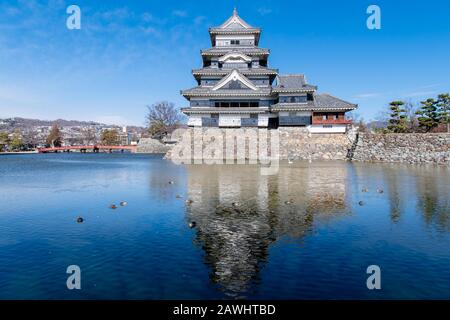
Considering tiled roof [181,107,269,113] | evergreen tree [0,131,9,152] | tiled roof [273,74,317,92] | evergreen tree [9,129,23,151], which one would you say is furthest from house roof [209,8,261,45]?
evergreen tree [9,129,23,151]

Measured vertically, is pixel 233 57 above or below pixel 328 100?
above

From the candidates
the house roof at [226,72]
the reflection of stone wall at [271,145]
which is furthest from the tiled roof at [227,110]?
the house roof at [226,72]

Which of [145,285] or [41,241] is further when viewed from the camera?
[41,241]

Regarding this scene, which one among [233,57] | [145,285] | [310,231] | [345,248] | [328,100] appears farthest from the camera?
[233,57]

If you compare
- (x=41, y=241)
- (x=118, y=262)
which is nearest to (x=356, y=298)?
(x=118, y=262)

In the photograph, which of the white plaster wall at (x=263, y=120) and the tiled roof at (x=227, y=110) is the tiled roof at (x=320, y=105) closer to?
the tiled roof at (x=227, y=110)

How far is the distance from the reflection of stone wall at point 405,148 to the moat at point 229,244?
21.4 metres

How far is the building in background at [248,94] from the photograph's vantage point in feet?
140

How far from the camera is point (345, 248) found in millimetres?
9234

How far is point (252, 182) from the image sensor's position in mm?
22047
